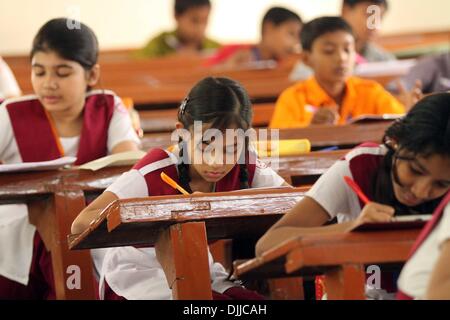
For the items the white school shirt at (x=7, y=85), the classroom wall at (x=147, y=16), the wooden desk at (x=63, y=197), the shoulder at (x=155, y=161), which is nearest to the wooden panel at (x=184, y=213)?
the shoulder at (x=155, y=161)

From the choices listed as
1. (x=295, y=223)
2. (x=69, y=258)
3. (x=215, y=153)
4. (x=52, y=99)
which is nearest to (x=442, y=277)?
(x=295, y=223)

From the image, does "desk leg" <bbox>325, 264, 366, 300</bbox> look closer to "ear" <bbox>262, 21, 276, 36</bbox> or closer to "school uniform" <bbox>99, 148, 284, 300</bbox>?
"school uniform" <bbox>99, 148, 284, 300</bbox>

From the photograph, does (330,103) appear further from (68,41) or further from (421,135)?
(421,135)

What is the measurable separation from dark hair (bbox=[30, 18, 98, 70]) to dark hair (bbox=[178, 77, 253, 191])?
2.53 feet

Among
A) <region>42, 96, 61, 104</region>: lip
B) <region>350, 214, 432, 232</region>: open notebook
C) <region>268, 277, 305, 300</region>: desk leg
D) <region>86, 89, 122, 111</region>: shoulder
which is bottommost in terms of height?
<region>268, 277, 305, 300</region>: desk leg

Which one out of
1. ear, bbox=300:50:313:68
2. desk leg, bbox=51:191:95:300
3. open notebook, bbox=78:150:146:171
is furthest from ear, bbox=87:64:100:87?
ear, bbox=300:50:313:68

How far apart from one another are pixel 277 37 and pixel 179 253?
3.73 meters

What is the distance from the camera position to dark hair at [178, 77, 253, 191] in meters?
2.71

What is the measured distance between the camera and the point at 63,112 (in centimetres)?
348

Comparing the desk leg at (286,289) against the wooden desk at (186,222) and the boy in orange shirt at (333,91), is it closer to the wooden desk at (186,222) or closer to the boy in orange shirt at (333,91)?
the wooden desk at (186,222)

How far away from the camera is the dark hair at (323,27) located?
448 cm

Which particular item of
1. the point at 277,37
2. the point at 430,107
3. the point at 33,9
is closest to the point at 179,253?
the point at 430,107

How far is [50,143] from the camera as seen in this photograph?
11.3ft
